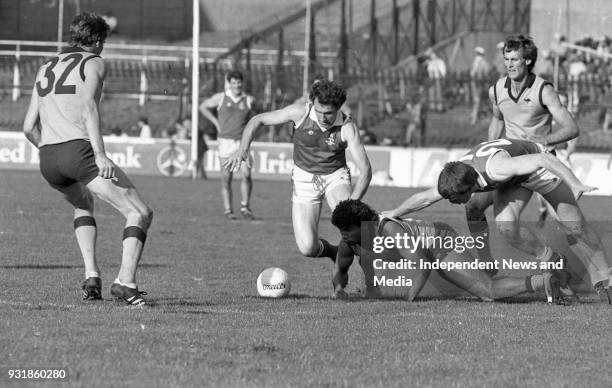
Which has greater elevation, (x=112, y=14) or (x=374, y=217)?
(x=112, y=14)

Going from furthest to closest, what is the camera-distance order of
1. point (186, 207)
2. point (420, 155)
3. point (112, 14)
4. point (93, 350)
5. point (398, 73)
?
point (112, 14)
point (398, 73)
point (420, 155)
point (186, 207)
point (93, 350)

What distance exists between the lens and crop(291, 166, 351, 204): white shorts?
10.6 metres

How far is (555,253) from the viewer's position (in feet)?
30.4

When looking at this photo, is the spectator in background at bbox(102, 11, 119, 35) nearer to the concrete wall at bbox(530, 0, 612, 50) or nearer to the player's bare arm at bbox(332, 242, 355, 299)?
the concrete wall at bbox(530, 0, 612, 50)

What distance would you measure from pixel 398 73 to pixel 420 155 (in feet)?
9.30

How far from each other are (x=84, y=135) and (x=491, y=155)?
3.01 meters

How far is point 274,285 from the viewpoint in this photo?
31.3 ft

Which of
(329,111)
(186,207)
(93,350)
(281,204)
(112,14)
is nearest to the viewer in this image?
(93,350)

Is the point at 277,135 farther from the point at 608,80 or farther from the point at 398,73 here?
the point at 608,80

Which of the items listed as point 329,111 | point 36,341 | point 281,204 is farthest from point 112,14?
point 36,341

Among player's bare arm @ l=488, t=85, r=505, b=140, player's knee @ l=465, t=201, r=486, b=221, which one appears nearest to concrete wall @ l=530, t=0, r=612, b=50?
player's bare arm @ l=488, t=85, r=505, b=140

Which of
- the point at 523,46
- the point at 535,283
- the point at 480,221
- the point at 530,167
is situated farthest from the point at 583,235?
the point at 523,46

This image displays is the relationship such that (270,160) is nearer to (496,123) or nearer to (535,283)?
A: (496,123)

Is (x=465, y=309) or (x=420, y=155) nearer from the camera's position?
(x=465, y=309)
